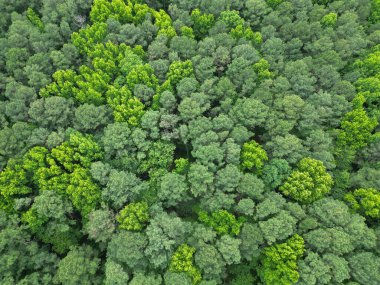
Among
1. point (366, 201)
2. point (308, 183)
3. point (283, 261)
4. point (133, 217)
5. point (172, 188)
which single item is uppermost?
point (366, 201)

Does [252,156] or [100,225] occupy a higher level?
[252,156]

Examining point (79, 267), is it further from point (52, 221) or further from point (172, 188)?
point (172, 188)

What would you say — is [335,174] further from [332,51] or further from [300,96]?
[332,51]

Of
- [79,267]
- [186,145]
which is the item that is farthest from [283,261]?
[79,267]

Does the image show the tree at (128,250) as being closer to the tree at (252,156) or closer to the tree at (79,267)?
the tree at (79,267)

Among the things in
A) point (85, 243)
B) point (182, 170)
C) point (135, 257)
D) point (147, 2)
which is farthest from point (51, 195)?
point (147, 2)

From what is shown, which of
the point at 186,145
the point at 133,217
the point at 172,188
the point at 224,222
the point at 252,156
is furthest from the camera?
the point at 186,145
